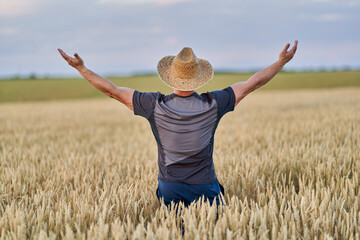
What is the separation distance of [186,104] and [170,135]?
0.88 ft

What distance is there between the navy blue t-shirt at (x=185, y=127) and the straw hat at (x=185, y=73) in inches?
4.3

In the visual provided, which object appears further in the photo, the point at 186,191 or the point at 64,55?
the point at 186,191

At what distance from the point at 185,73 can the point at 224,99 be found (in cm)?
37

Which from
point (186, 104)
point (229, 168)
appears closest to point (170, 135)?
point (186, 104)

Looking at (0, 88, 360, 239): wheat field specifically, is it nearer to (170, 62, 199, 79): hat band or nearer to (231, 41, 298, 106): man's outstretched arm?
(231, 41, 298, 106): man's outstretched arm

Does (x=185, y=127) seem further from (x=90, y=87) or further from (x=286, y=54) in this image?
(x=90, y=87)

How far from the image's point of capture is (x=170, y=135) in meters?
2.60

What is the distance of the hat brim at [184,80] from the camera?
2555 millimetres

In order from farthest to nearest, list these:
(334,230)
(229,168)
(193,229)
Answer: (229,168), (334,230), (193,229)

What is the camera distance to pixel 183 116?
2.52 meters

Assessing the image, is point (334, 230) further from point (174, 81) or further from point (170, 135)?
point (174, 81)

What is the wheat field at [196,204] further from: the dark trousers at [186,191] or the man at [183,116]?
the man at [183,116]

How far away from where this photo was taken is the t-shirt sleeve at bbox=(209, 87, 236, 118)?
Answer: 2.65 m

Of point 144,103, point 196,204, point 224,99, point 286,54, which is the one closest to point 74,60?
point 144,103
